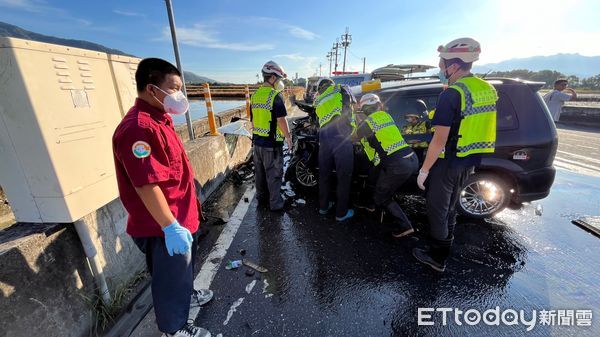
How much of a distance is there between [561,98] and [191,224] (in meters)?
9.28

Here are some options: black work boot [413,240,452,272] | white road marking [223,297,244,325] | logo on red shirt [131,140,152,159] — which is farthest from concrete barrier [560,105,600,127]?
logo on red shirt [131,140,152,159]

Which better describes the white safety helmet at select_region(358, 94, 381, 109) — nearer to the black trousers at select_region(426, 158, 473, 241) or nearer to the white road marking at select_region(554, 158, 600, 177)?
the black trousers at select_region(426, 158, 473, 241)

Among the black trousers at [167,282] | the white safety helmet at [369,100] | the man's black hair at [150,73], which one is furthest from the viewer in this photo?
the white safety helmet at [369,100]

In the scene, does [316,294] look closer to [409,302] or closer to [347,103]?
[409,302]

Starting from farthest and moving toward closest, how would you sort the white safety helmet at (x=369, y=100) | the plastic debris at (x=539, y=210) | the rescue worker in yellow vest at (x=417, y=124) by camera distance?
1. the plastic debris at (x=539, y=210)
2. the rescue worker in yellow vest at (x=417, y=124)
3. the white safety helmet at (x=369, y=100)

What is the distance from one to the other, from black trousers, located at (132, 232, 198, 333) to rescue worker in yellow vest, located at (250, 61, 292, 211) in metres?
2.29

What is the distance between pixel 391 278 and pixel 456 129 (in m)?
1.58

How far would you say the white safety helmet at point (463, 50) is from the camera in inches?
92.0

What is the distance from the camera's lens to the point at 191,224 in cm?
182

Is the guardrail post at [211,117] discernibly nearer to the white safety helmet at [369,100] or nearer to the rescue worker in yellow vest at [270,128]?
the rescue worker in yellow vest at [270,128]

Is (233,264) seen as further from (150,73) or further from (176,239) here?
(150,73)

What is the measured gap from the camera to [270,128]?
150 inches

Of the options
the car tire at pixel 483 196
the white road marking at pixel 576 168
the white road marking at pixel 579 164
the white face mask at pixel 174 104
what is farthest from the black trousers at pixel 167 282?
the white road marking at pixel 579 164

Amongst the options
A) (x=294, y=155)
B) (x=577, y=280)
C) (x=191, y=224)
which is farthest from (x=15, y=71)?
(x=577, y=280)
